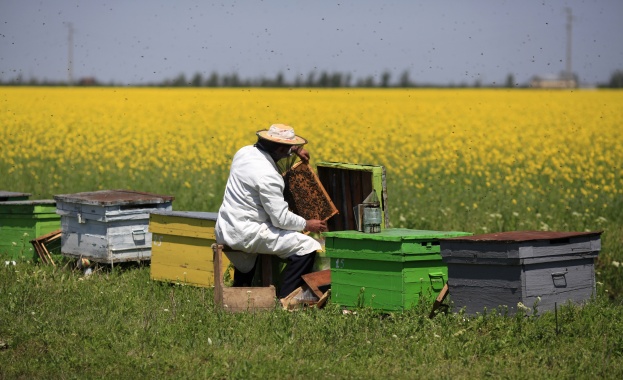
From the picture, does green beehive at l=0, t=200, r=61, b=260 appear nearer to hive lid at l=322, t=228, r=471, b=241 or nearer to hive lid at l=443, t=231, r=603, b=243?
hive lid at l=322, t=228, r=471, b=241

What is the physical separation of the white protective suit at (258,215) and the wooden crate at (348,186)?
26.0 inches

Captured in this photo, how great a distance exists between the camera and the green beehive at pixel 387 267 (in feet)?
24.5

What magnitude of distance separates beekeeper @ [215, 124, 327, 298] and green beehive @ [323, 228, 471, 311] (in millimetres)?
420

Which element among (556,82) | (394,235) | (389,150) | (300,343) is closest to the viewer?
(300,343)

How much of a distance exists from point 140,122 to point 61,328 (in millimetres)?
15299

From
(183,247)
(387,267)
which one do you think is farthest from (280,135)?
(183,247)

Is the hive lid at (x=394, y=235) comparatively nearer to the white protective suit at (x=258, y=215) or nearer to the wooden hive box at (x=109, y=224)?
the white protective suit at (x=258, y=215)

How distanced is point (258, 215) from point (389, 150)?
35.0ft

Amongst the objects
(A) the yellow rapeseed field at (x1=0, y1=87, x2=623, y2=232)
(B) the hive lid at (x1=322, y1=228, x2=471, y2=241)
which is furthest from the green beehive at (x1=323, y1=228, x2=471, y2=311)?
(A) the yellow rapeseed field at (x1=0, y1=87, x2=623, y2=232)

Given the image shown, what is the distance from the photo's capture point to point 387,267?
7555mm

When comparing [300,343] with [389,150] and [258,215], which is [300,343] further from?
[389,150]

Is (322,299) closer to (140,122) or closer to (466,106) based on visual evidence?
(140,122)

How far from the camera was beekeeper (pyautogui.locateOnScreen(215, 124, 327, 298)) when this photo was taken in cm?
810

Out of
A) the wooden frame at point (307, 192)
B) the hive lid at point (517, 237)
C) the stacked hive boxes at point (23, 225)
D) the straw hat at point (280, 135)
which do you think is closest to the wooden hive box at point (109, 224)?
the stacked hive boxes at point (23, 225)
